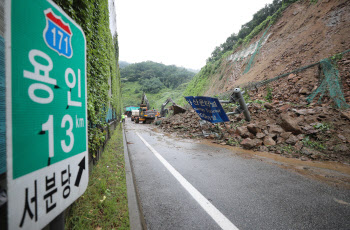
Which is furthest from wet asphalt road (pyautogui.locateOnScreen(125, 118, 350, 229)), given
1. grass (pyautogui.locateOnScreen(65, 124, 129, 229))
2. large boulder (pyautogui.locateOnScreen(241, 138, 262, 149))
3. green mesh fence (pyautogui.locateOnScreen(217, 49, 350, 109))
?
green mesh fence (pyautogui.locateOnScreen(217, 49, 350, 109))

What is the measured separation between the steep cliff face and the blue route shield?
338 inches

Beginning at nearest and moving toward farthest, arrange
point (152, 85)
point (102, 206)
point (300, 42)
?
1. point (102, 206)
2. point (300, 42)
3. point (152, 85)

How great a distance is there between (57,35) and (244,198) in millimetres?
2884

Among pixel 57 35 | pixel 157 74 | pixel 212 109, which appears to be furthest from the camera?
pixel 157 74

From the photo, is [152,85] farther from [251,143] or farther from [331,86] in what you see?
[251,143]

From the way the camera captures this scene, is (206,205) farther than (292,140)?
No

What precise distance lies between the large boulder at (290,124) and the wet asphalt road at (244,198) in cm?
233

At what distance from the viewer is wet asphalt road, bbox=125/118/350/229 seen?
1926 mm

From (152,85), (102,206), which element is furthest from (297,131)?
(152,85)

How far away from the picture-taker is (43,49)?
0.66m

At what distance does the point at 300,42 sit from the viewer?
13.4 m

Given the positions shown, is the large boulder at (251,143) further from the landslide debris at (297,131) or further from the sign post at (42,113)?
the sign post at (42,113)

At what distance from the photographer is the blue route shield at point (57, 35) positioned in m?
0.70

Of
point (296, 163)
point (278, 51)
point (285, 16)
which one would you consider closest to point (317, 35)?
point (278, 51)
